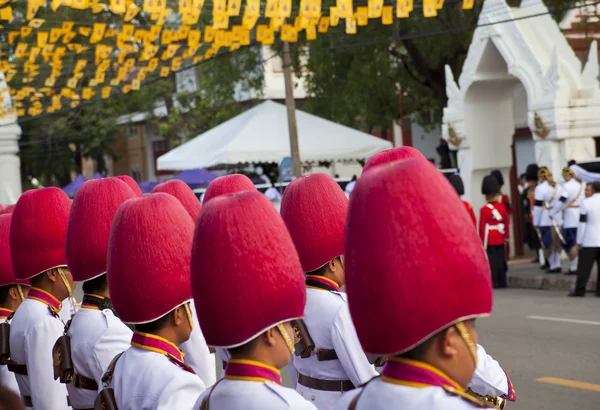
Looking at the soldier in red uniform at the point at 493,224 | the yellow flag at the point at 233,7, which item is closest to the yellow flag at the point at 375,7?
the yellow flag at the point at 233,7

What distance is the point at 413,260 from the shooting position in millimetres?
2525

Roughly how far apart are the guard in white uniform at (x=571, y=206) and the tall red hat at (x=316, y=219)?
11.2 meters

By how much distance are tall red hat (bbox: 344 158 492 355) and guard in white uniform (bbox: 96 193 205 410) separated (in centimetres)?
131

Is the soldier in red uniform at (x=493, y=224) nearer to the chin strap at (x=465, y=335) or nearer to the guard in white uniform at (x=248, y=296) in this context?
the guard in white uniform at (x=248, y=296)

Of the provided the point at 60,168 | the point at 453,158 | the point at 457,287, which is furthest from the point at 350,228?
the point at 60,168

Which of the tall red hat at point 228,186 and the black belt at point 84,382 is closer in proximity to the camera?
the black belt at point 84,382

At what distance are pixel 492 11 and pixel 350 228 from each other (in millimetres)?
15925

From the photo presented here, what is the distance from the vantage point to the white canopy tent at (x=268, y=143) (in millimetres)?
20125

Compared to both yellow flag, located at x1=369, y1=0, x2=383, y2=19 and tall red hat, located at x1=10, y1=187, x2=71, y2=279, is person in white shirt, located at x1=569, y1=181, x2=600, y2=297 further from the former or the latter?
tall red hat, located at x1=10, y1=187, x2=71, y2=279

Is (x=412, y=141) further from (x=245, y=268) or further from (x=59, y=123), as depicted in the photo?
(x=245, y=268)

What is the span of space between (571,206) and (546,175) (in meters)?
0.70

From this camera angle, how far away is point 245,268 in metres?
3.10

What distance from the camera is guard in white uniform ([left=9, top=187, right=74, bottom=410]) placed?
5.06m

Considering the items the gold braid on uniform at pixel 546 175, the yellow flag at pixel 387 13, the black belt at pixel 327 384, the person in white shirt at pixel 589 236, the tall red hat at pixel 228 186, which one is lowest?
the person in white shirt at pixel 589 236
